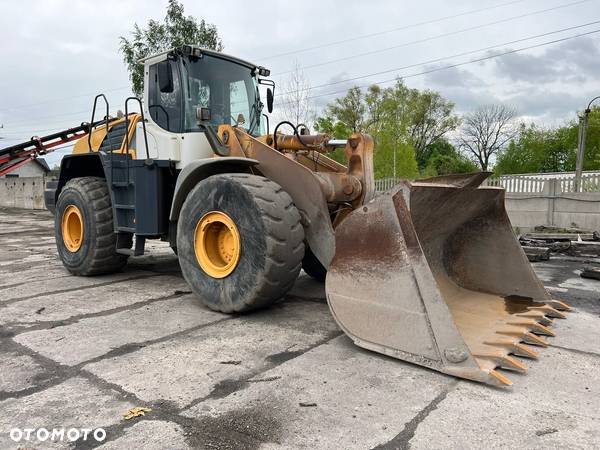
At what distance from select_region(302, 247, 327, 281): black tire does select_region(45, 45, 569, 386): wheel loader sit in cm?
4

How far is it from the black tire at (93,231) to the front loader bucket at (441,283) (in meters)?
3.52

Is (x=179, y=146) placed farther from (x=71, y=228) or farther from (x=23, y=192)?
(x=23, y=192)

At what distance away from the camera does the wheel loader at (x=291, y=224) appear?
326 cm

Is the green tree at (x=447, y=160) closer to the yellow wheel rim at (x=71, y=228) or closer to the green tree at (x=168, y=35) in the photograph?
the green tree at (x=168, y=35)

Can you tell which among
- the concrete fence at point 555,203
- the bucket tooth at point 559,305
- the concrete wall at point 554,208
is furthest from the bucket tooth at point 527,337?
the concrete wall at point 554,208

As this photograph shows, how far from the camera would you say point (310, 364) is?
10.5 feet

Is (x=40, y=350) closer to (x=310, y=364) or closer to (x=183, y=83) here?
(x=310, y=364)

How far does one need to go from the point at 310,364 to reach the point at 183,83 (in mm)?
3390

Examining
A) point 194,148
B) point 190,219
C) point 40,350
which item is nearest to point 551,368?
point 190,219

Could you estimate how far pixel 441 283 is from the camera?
448 centimetres

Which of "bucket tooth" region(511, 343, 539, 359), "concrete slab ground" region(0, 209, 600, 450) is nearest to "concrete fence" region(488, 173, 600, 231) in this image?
"concrete slab ground" region(0, 209, 600, 450)

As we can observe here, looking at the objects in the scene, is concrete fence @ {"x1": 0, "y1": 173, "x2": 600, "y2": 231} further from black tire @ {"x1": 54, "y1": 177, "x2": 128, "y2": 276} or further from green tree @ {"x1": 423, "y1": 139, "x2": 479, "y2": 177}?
green tree @ {"x1": 423, "y1": 139, "x2": 479, "y2": 177}

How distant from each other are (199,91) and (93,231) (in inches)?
84.5

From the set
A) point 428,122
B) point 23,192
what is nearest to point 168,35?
point 23,192
